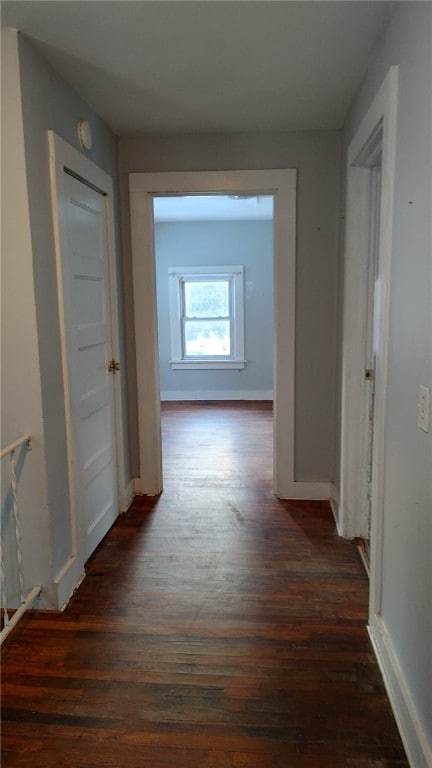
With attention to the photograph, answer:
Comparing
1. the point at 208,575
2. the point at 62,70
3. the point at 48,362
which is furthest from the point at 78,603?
the point at 62,70

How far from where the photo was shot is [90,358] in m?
2.71

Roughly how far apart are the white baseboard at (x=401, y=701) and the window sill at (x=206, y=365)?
16.8 feet

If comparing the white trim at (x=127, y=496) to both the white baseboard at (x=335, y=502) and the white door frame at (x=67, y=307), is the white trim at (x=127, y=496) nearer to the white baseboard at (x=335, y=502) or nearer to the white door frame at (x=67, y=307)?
the white door frame at (x=67, y=307)

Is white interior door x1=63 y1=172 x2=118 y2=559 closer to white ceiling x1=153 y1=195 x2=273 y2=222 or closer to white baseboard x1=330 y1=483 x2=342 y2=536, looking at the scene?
white baseboard x1=330 y1=483 x2=342 y2=536

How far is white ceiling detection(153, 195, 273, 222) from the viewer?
5.21m

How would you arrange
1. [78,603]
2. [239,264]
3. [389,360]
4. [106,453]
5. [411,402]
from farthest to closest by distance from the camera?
1. [239,264]
2. [106,453]
3. [78,603]
4. [389,360]
5. [411,402]

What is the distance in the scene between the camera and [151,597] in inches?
92.0

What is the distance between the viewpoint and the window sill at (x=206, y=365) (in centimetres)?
696

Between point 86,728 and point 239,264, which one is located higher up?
point 239,264

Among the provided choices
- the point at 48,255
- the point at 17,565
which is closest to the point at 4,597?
the point at 17,565

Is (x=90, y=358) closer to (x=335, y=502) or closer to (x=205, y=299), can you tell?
(x=335, y=502)

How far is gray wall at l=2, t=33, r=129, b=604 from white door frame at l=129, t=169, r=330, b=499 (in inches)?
33.1

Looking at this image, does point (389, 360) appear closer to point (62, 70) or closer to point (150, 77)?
point (150, 77)

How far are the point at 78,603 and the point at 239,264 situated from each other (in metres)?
5.29
